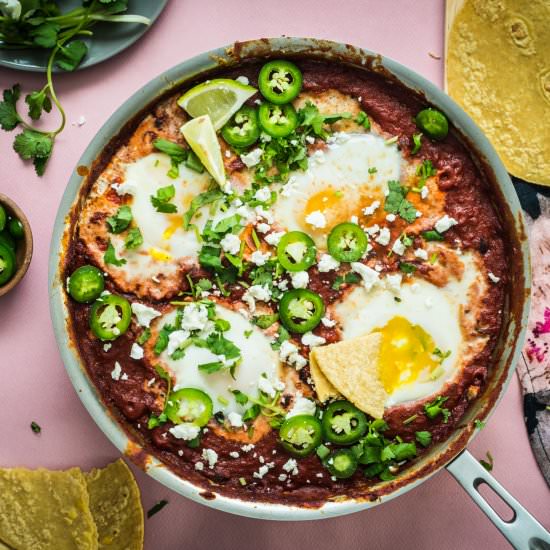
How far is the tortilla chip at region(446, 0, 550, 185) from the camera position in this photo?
11.7ft

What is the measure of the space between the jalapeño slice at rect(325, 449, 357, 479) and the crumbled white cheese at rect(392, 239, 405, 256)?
3.10 feet

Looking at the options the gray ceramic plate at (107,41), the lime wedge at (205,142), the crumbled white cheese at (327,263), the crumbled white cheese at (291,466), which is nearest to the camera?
the lime wedge at (205,142)

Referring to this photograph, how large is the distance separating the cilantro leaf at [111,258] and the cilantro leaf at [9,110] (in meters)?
0.89

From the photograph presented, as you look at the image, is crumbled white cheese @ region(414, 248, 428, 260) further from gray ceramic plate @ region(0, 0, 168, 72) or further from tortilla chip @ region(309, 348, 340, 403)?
gray ceramic plate @ region(0, 0, 168, 72)

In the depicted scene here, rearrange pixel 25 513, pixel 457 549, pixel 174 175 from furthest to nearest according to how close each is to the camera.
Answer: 1. pixel 457 549
2. pixel 25 513
3. pixel 174 175

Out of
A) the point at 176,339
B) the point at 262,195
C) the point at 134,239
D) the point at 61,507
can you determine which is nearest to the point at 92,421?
the point at 61,507

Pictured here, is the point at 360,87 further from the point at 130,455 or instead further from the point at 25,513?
the point at 25,513

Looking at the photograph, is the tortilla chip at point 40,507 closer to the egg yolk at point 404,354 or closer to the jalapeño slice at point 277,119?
the egg yolk at point 404,354

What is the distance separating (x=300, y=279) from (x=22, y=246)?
55.6 inches

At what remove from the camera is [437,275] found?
3.24 metres

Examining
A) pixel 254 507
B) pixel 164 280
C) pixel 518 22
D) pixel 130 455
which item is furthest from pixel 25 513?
pixel 518 22

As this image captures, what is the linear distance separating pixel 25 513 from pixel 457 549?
7.31 feet

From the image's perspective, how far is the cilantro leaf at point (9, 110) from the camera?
3512 millimetres

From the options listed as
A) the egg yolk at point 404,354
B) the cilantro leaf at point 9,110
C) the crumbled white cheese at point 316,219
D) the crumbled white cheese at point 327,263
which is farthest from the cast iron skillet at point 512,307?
the crumbled white cheese at point 327,263
